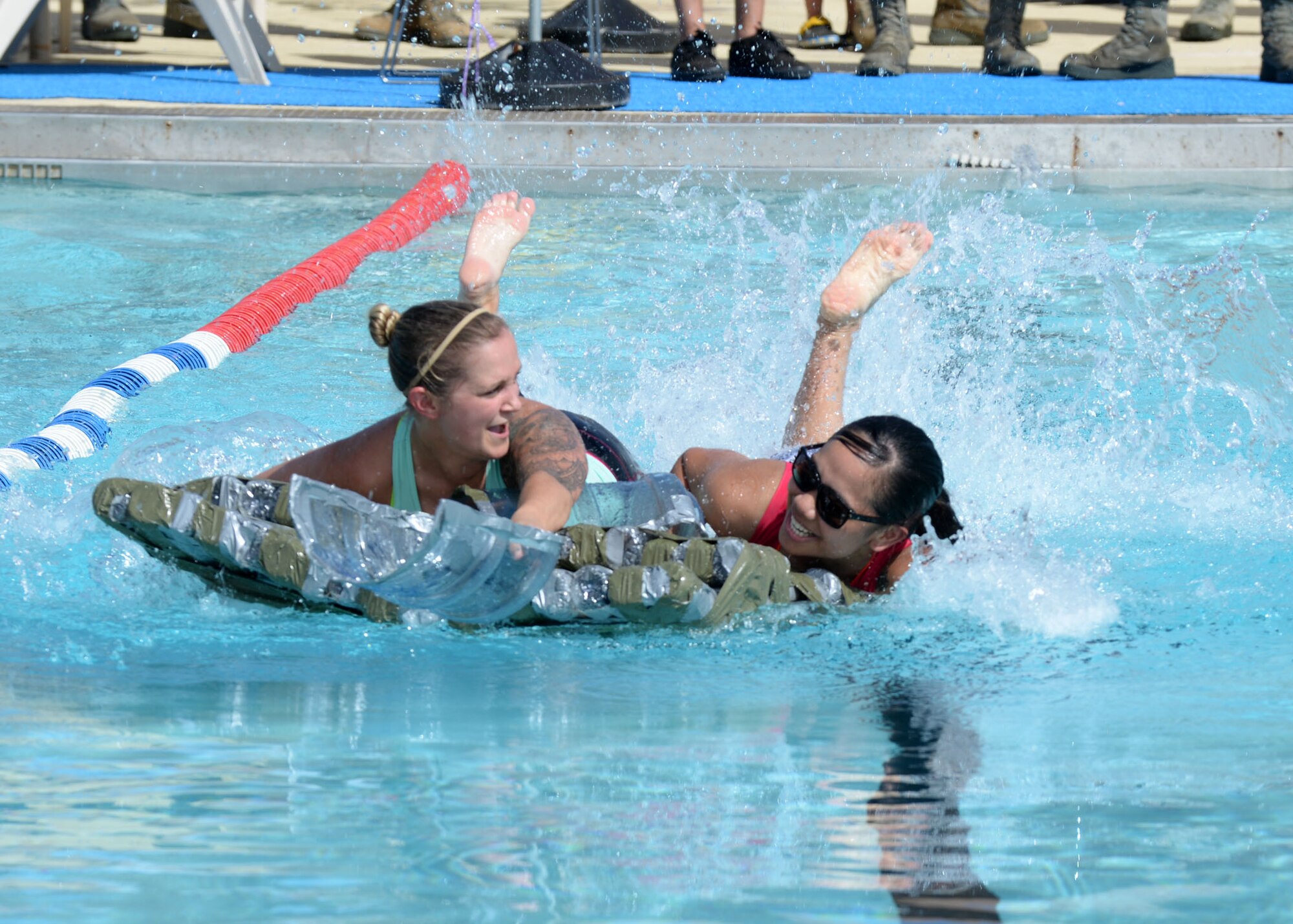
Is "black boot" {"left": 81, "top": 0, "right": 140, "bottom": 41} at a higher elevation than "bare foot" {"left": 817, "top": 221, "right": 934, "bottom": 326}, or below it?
higher

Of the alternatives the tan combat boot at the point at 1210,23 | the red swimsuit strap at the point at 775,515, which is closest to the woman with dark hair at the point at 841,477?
the red swimsuit strap at the point at 775,515

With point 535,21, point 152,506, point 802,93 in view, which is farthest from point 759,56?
point 152,506

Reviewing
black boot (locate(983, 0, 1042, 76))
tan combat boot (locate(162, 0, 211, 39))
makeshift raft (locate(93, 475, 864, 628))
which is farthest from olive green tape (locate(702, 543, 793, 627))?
tan combat boot (locate(162, 0, 211, 39))

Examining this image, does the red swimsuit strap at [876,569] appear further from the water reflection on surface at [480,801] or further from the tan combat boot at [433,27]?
the tan combat boot at [433,27]

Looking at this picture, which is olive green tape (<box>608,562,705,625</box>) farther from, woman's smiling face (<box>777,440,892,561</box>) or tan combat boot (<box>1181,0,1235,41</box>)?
tan combat boot (<box>1181,0,1235,41</box>)

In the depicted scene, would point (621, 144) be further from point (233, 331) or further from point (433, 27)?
point (433, 27)

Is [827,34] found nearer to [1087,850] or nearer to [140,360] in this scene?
[140,360]

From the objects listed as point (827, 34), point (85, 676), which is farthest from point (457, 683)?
point (827, 34)

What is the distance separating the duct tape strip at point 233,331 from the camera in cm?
461

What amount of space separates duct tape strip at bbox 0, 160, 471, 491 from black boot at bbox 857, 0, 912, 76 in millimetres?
2953

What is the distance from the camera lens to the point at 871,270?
437 centimetres

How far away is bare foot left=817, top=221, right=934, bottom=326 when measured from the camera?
14.2ft

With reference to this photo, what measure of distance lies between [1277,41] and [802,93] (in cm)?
285

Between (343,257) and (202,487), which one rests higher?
(343,257)
